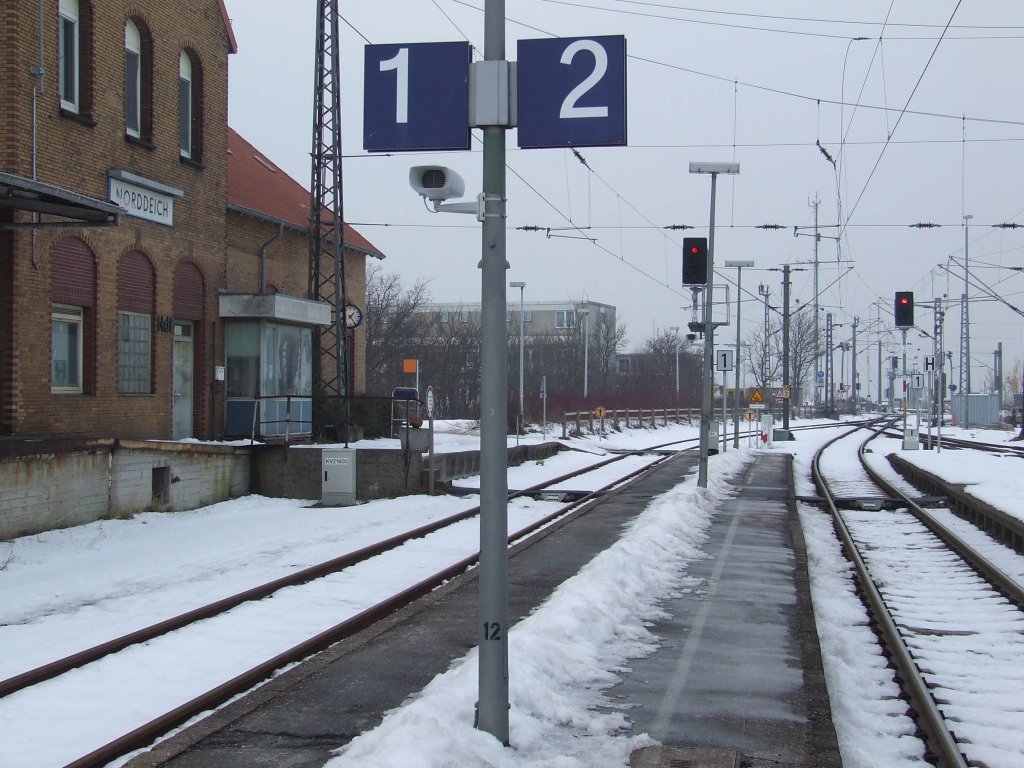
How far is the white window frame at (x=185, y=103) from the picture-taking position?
2339 cm

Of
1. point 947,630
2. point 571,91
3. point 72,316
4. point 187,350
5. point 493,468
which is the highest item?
point 571,91

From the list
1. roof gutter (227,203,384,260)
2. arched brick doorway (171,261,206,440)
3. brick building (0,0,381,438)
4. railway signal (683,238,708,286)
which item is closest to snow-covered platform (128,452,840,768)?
brick building (0,0,381,438)

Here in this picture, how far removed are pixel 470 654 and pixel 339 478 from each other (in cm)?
1357

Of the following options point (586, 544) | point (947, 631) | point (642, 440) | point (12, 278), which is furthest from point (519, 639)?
point (642, 440)

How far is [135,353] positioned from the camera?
70.7 feet

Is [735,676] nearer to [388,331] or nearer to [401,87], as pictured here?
[401,87]

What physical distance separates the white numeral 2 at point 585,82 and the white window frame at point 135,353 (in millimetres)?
16542

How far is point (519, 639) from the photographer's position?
7984mm

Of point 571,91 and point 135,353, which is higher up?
point 571,91

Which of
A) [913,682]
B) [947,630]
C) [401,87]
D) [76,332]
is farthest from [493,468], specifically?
[76,332]

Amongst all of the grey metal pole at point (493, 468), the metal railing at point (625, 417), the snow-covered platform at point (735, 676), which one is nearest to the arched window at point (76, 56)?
the snow-covered platform at point (735, 676)

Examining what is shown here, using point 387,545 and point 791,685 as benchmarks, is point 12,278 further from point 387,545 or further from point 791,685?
Answer: point 791,685

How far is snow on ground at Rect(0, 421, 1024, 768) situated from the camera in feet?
20.3

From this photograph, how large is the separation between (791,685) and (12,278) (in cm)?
1438
